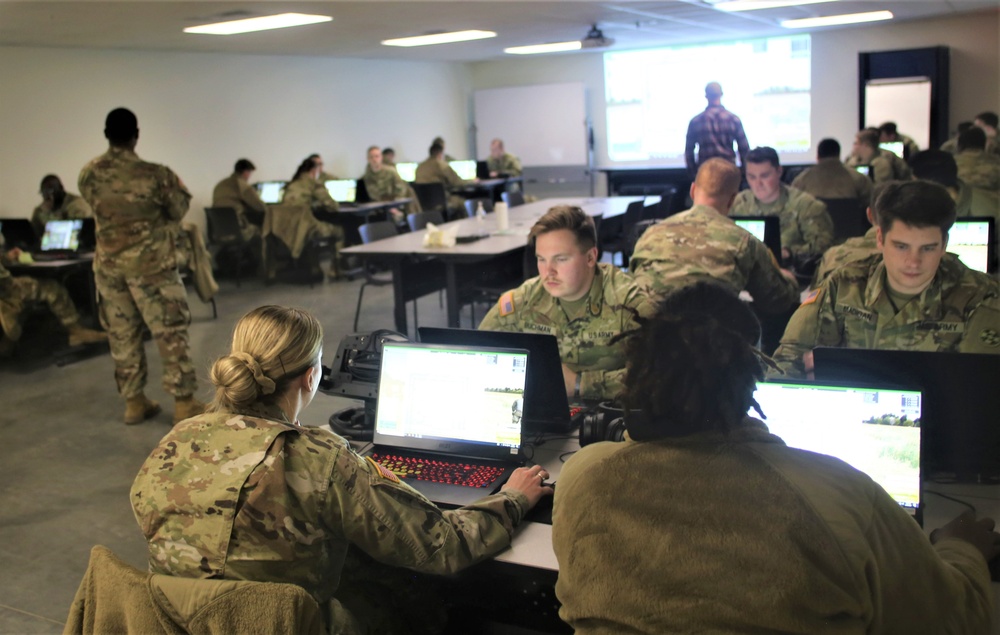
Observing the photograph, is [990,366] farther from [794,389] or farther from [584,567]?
[584,567]

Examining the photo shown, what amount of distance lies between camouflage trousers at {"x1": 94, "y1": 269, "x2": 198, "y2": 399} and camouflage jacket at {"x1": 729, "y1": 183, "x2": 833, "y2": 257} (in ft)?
10.7

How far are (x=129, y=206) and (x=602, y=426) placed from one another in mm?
3600

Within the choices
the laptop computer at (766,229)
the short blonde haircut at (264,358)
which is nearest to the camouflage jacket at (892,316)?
the short blonde haircut at (264,358)

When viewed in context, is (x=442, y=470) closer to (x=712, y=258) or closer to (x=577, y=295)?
(x=577, y=295)

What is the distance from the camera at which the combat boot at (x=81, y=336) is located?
6.88 meters

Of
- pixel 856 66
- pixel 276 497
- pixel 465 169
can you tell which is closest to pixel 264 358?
pixel 276 497

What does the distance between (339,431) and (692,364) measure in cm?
152

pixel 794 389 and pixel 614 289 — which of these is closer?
pixel 794 389

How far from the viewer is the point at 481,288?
618cm

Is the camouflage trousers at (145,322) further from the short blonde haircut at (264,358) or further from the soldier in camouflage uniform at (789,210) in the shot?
the short blonde haircut at (264,358)

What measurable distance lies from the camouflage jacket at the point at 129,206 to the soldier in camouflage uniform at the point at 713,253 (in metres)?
2.71

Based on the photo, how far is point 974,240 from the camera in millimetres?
3805

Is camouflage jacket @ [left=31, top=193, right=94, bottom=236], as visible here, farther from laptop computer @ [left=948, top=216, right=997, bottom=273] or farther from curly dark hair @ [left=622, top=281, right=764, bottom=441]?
curly dark hair @ [left=622, top=281, right=764, bottom=441]

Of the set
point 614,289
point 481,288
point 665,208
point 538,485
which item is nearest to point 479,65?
point 665,208
